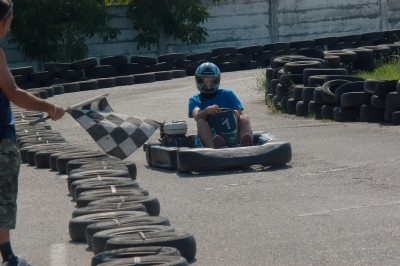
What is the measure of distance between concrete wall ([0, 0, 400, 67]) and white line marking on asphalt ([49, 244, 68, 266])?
17398 millimetres

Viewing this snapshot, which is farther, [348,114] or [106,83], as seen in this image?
[106,83]

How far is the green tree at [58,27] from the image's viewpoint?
2191 cm

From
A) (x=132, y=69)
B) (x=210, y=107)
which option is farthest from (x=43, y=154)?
(x=132, y=69)

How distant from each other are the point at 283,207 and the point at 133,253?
2061 mm

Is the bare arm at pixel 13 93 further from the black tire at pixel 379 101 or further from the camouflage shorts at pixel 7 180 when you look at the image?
the black tire at pixel 379 101

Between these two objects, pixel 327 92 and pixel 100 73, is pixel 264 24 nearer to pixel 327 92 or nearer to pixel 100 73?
pixel 100 73

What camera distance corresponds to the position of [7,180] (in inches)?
189

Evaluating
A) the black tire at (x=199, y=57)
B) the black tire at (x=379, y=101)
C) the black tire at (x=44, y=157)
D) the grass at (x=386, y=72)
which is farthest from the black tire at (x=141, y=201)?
the black tire at (x=199, y=57)

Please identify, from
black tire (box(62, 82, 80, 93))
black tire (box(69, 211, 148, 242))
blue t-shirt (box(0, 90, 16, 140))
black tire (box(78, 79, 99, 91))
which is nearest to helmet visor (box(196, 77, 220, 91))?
black tire (box(69, 211, 148, 242))

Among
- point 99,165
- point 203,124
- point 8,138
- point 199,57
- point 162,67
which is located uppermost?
point 8,138

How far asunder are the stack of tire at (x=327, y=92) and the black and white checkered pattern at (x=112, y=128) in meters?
3.31

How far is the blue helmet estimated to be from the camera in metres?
8.98

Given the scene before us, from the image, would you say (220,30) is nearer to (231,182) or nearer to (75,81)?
(75,81)

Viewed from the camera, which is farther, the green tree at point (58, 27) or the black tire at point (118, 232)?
the green tree at point (58, 27)
